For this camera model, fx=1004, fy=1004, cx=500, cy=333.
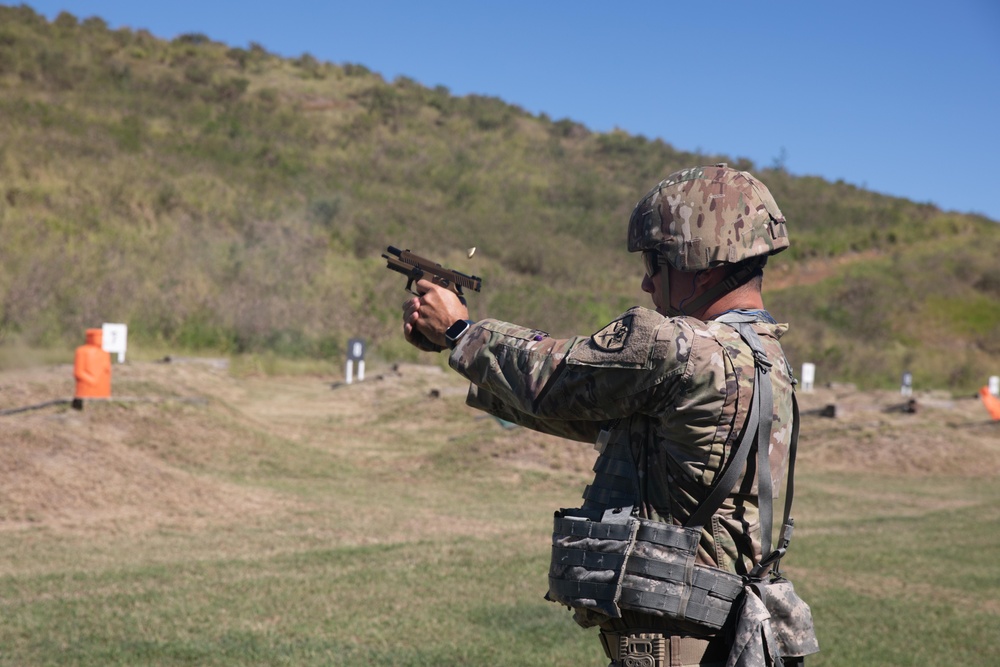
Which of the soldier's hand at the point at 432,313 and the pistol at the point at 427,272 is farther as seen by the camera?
the pistol at the point at 427,272

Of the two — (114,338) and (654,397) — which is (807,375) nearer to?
(114,338)

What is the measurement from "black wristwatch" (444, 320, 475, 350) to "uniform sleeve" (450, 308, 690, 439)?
0.06 meters

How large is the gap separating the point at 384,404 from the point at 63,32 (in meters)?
38.0

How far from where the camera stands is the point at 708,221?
2.41 meters

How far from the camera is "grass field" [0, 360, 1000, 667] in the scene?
5676mm

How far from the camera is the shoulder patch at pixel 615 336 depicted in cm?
214

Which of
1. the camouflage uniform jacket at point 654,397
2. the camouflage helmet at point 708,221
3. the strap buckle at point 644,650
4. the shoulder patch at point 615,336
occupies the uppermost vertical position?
the camouflage helmet at point 708,221

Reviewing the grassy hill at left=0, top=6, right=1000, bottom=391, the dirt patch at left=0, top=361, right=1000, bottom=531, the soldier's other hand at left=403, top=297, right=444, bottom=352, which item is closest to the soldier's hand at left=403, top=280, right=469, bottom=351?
the soldier's other hand at left=403, top=297, right=444, bottom=352

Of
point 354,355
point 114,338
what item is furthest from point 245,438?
point 354,355

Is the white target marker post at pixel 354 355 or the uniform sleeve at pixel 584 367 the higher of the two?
the uniform sleeve at pixel 584 367

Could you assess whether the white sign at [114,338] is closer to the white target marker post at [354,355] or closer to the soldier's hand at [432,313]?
the white target marker post at [354,355]

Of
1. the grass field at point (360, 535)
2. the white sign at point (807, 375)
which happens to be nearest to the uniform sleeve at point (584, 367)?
the grass field at point (360, 535)

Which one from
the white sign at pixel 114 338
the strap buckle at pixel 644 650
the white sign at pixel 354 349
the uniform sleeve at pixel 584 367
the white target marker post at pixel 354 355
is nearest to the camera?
the uniform sleeve at pixel 584 367

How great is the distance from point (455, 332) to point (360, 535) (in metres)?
6.78
